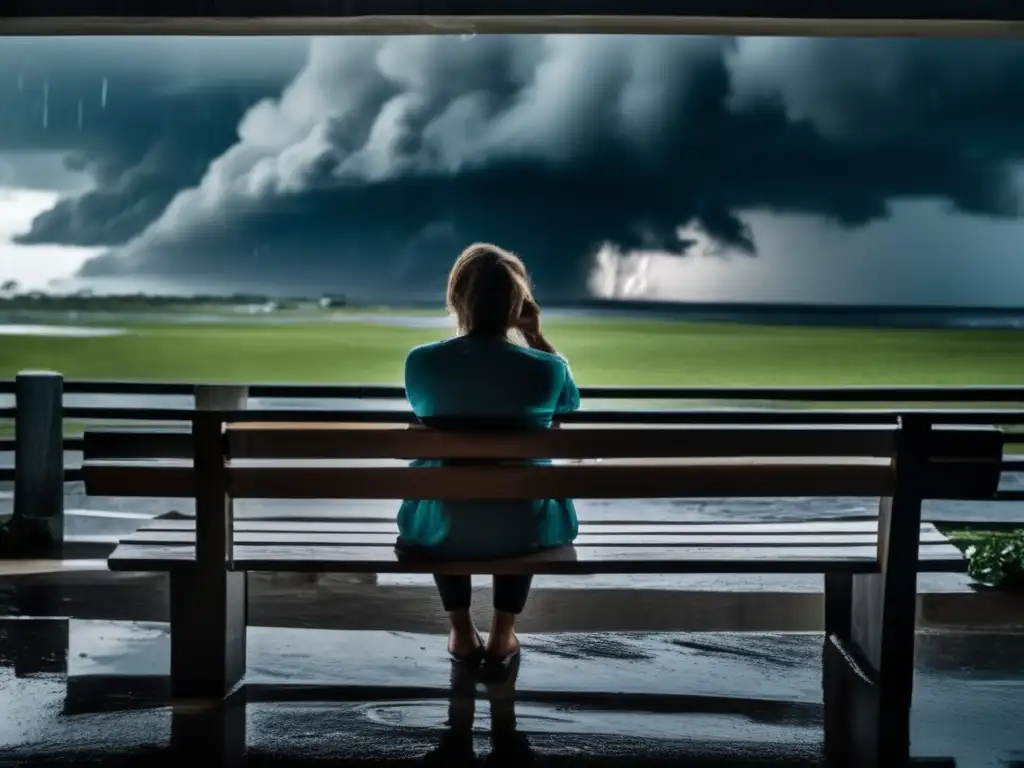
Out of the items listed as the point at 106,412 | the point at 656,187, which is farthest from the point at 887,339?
the point at 106,412

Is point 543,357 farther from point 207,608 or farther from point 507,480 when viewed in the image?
point 207,608

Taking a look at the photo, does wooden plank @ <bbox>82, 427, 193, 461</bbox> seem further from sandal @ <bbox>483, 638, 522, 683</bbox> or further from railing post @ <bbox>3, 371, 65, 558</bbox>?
railing post @ <bbox>3, 371, 65, 558</bbox>

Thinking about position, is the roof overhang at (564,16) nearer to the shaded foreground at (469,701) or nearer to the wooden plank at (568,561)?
the shaded foreground at (469,701)

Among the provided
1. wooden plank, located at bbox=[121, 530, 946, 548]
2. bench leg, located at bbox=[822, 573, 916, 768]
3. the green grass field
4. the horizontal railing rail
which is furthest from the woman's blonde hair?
the green grass field

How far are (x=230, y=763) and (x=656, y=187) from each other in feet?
389

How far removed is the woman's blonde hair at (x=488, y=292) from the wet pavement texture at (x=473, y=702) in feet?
3.34

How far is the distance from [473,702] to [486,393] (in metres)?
0.83

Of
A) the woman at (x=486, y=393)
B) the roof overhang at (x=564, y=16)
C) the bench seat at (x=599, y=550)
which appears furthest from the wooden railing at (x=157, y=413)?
the roof overhang at (x=564, y=16)

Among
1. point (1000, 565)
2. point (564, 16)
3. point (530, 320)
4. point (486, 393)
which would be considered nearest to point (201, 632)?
point (486, 393)

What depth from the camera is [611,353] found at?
126062 millimetres

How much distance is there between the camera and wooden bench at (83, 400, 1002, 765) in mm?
2676

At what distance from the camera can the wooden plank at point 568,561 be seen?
2.79 metres

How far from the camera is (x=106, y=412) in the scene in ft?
19.0

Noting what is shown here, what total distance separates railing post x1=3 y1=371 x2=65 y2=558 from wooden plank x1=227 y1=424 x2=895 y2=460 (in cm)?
261
